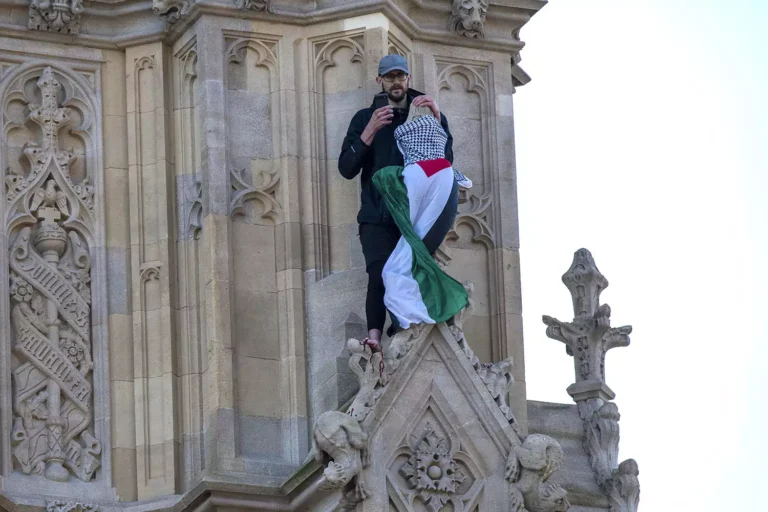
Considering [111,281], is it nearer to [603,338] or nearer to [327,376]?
[327,376]

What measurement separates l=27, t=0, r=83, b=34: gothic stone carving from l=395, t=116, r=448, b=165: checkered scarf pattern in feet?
8.93

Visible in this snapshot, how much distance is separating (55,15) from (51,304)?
222cm

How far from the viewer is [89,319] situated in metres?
23.6

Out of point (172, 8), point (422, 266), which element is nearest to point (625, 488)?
point (422, 266)

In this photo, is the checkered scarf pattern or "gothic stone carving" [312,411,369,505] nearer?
"gothic stone carving" [312,411,369,505]

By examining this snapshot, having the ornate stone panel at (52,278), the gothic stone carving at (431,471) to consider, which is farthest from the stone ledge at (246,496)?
the gothic stone carving at (431,471)

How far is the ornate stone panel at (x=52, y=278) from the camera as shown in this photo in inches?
912

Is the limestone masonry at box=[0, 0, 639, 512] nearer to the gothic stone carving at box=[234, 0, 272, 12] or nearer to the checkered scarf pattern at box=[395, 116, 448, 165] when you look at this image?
the gothic stone carving at box=[234, 0, 272, 12]

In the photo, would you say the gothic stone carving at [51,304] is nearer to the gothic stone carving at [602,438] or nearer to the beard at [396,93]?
the beard at [396,93]

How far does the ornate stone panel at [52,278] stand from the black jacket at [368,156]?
200 centimetres

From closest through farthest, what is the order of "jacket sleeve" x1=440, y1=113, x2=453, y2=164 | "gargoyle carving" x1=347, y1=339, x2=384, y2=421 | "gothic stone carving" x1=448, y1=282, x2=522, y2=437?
1. "gargoyle carving" x1=347, y1=339, x2=384, y2=421
2. "gothic stone carving" x1=448, y1=282, x2=522, y2=437
3. "jacket sleeve" x1=440, y1=113, x2=453, y2=164

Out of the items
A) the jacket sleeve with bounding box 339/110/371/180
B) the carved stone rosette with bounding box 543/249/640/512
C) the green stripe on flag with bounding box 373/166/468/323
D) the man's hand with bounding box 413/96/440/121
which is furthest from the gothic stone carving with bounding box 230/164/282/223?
the carved stone rosette with bounding box 543/249/640/512

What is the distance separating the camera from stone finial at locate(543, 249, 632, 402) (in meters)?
24.9

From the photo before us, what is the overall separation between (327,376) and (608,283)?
3.28 m
